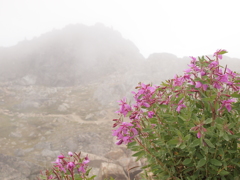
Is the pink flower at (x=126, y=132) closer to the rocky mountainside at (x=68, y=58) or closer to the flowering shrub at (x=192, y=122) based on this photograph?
the flowering shrub at (x=192, y=122)

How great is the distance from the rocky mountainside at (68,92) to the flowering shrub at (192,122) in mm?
1067

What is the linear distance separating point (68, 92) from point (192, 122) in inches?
1706

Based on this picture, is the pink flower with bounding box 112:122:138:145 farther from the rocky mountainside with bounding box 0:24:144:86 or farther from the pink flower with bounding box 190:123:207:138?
the rocky mountainside with bounding box 0:24:144:86

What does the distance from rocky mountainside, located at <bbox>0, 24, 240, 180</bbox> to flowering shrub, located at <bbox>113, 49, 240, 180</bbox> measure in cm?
107

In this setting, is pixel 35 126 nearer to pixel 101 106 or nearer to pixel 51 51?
pixel 101 106

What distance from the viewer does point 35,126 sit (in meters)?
21.9

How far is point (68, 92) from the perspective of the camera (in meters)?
43.3

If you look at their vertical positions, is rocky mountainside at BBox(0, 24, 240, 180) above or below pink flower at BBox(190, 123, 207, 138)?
below

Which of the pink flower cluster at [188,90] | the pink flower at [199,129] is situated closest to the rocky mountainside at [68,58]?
the pink flower cluster at [188,90]

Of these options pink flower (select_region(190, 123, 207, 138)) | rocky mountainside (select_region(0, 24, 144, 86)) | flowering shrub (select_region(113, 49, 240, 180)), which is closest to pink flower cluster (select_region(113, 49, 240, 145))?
flowering shrub (select_region(113, 49, 240, 180))

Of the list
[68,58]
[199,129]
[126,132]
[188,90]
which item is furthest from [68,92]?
[199,129]

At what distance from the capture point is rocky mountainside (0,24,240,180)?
14836 millimetres

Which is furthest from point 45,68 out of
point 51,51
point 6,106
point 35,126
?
point 35,126

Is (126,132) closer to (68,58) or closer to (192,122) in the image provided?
(192,122)
